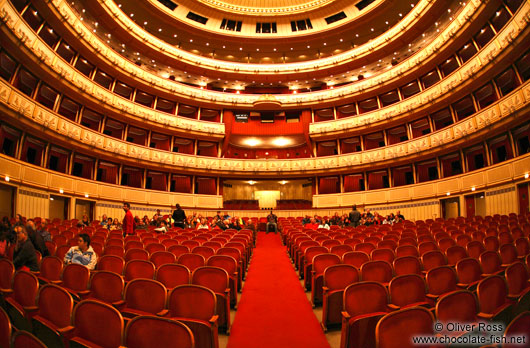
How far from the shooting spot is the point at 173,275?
3.85 metres

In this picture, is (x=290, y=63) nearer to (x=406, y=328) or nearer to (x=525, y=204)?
(x=525, y=204)

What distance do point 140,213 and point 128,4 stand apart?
46.4 ft

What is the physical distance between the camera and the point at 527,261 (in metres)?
3.60

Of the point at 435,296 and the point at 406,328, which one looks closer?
the point at 406,328

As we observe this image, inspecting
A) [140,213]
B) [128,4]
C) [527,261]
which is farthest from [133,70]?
[527,261]

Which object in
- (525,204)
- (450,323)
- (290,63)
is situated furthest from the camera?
(290,63)

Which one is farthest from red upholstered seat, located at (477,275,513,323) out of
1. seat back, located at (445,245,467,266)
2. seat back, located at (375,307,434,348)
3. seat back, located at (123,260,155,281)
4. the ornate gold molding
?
the ornate gold molding

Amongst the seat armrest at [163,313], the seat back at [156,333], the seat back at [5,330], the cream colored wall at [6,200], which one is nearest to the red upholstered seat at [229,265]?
the seat armrest at [163,313]

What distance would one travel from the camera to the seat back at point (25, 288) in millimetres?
2953

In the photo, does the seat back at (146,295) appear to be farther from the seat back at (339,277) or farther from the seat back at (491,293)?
the seat back at (491,293)

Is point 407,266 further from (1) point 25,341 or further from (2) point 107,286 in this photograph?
(1) point 25,341

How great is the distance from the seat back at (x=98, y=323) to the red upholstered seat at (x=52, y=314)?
133 millimetres

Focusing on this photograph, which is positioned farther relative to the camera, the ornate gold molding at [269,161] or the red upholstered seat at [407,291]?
the ornate gold molding at [269,161]

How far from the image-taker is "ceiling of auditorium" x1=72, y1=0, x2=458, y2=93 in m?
20.6
